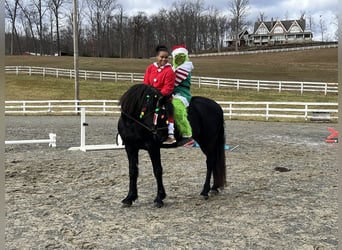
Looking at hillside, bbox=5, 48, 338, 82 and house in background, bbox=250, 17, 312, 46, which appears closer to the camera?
hillside, bbox=5, 48, 338, 82

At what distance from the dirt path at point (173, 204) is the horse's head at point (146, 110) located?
109 cm

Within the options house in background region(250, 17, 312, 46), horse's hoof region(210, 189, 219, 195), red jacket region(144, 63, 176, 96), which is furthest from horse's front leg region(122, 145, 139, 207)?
house in background region(250, 17, 312, 46)

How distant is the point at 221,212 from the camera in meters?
4.71

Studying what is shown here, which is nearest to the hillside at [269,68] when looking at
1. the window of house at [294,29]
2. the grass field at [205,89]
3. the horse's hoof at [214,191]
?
the grass field at [205,89]

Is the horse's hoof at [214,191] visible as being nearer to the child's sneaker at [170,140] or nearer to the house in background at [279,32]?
the child's sneaker at [170,140]

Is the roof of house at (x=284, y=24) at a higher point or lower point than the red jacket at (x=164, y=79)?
higher

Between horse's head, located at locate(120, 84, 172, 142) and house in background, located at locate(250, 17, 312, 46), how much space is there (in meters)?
100

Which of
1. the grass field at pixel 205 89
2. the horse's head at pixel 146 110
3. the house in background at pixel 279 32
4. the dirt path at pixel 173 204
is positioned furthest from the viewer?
the house in background at pixel 279 32

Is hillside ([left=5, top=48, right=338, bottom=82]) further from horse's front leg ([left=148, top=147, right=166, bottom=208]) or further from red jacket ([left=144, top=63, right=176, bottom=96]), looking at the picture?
horse's front leg ([left=148, top=147, right=166, bottom=208])

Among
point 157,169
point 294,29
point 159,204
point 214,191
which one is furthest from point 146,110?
point 294,29

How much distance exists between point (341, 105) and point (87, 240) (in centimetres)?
313

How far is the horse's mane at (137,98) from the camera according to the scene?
15.2 feet

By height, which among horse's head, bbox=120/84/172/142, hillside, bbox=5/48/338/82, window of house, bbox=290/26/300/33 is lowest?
horse's head, bbox=120/84/172/142

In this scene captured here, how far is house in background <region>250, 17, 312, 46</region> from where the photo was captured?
9944 cm
